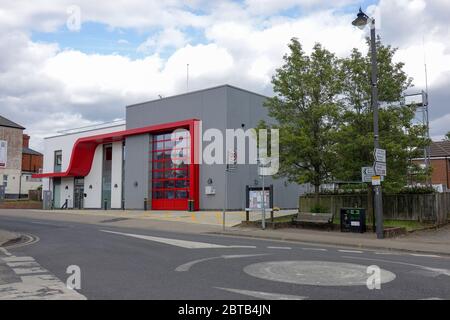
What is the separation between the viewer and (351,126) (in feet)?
66.7

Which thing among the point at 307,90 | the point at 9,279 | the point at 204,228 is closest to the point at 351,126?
the point at 307,90

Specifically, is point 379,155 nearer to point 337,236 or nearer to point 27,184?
point 337,236

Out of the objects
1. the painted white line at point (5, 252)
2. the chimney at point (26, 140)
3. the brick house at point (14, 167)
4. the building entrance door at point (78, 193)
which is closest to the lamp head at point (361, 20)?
the painted white line at point (5, 252)

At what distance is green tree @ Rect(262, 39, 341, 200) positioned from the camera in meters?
21.9

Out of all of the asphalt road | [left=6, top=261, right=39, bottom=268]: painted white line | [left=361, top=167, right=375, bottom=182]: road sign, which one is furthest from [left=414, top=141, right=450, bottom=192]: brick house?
[left=6, top=261, right=39, bottom=268]: painted white line

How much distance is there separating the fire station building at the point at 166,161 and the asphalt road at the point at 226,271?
18311 millimetres

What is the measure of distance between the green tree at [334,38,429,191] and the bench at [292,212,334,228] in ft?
6.28

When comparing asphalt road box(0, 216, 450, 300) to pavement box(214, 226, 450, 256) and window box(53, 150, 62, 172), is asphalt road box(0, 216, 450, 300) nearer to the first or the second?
pavement box(214, 226, 450, 256)

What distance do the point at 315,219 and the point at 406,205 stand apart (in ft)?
16.5

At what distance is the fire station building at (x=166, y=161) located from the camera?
112 ft

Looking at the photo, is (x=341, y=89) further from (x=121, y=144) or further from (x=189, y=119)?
(x=121, y=144)

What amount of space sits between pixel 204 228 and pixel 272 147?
17.6 ft

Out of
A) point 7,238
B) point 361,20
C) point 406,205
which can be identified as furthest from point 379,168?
point 7,238

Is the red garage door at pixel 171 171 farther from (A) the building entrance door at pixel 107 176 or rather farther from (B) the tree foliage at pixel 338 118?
(B) the tree foliage at pixel 338 118
